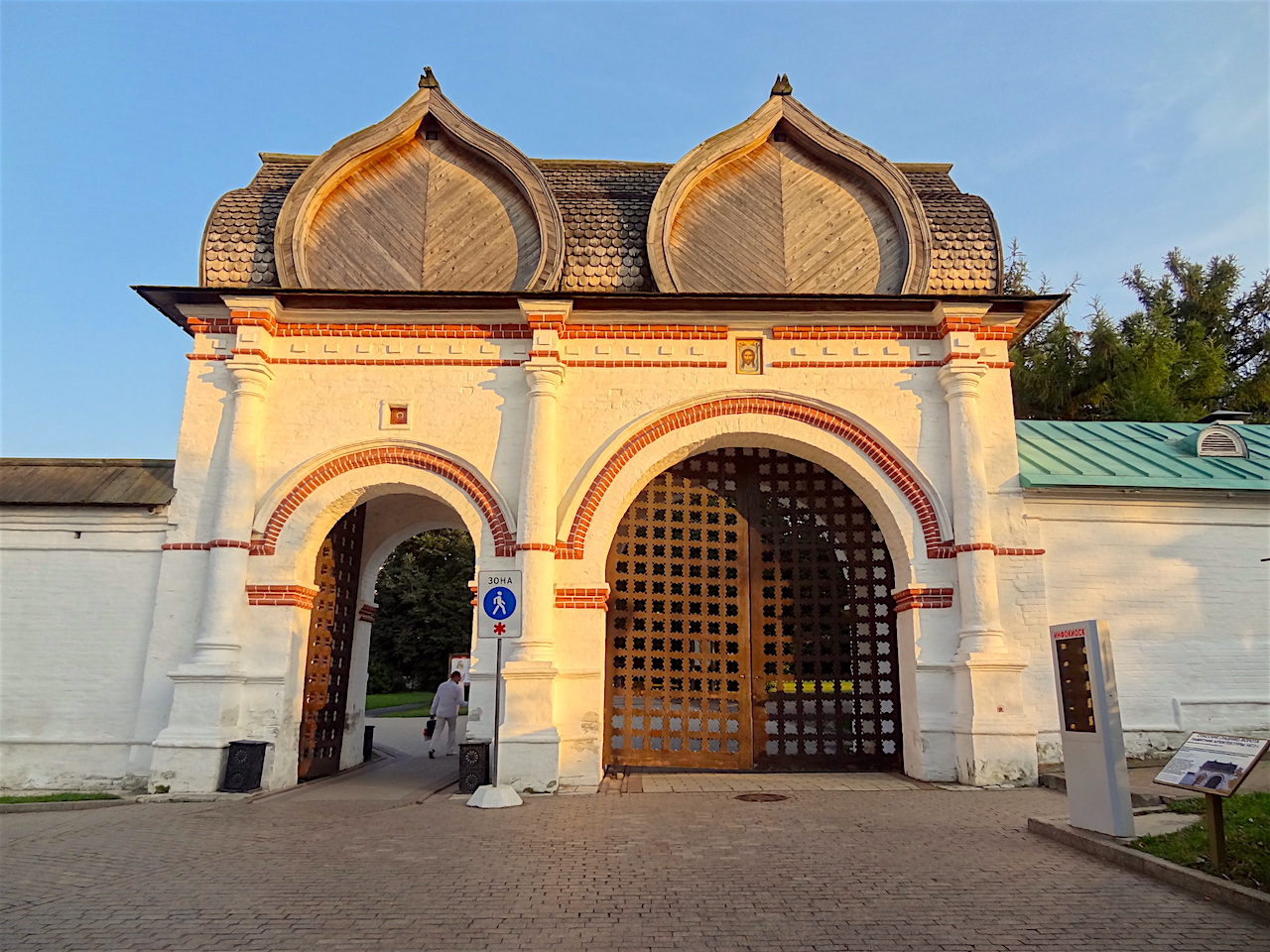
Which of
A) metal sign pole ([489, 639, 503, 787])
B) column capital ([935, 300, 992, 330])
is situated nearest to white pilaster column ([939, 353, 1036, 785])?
column capital ([935, 300, 992, 330])

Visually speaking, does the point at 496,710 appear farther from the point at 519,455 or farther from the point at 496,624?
the point at 519,455

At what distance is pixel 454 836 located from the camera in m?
6.55

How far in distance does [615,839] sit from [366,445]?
552 cm

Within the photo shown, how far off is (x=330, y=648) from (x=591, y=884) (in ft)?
22.0

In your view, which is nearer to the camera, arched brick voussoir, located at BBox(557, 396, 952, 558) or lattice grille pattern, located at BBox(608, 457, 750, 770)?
arched brick voussoir, located at BBox(557, 396, 952, 558)

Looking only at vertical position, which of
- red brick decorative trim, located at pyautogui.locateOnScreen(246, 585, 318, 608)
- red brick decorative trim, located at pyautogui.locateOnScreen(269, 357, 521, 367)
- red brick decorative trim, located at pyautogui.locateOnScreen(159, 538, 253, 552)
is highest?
red brick decorative trim, located at pyautogui.locateOnScreen(269, 357, 521, 367)

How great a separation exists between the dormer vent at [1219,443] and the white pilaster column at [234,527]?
11.9 meters

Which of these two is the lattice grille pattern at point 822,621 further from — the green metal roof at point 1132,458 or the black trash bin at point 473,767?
the black trash bin at point 473,767

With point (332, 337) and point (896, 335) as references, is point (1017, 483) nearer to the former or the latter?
point (896, 335)

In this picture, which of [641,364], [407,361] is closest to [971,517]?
[641,364]

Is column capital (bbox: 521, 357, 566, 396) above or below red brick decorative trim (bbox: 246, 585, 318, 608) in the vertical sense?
above

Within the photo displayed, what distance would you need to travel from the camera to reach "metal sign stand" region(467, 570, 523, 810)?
8.10 m

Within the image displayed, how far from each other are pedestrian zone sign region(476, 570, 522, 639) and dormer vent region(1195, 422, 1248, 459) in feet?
30.1

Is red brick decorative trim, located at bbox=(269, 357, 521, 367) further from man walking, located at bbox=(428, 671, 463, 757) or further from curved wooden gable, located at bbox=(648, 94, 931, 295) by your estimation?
man walking, located at bbox=(428, 671, 463, 757)
